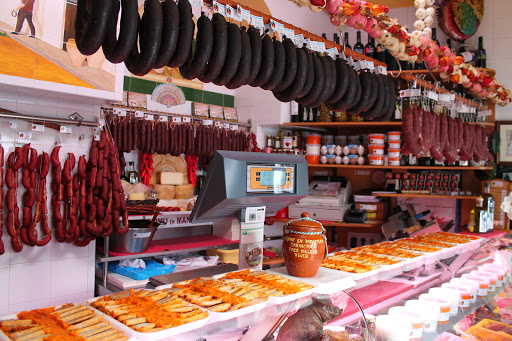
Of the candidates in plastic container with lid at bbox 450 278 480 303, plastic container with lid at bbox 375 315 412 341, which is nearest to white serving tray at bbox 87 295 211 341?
plastic container with lid at bbox 375 315 412 341

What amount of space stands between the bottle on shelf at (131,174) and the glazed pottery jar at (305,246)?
3.75 m

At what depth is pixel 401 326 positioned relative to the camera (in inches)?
72.5

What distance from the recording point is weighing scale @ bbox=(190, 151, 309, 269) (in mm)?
1913

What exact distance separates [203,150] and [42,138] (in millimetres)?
2555

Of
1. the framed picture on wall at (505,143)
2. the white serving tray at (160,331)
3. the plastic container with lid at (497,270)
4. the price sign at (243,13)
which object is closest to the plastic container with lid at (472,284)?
the plastic container with lid at (497,270)

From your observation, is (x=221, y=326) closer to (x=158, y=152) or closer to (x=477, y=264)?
(x=477, y=264)

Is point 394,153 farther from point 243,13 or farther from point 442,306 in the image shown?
point 243,13

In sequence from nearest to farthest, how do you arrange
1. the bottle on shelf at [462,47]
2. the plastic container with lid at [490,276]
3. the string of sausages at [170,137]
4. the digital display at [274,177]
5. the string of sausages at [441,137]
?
the digital display at [274,177], the plastic container with lid at [490,276], the string of sausages at [441,137], the string of sausages at [170,137], the bottle on shelf at [462,47]

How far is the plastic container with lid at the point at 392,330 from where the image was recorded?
6.02 feet

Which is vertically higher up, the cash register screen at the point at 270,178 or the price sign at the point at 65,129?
the price sign at the point at 65,129

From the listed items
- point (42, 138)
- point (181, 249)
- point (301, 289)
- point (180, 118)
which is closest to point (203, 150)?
point (180, 118)

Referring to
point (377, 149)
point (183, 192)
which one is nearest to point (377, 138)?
point (377, 149)

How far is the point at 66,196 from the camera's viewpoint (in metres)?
3.43

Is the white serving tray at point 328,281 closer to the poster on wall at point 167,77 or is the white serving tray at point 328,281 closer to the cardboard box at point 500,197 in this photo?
the cardboard box at point 500,197
